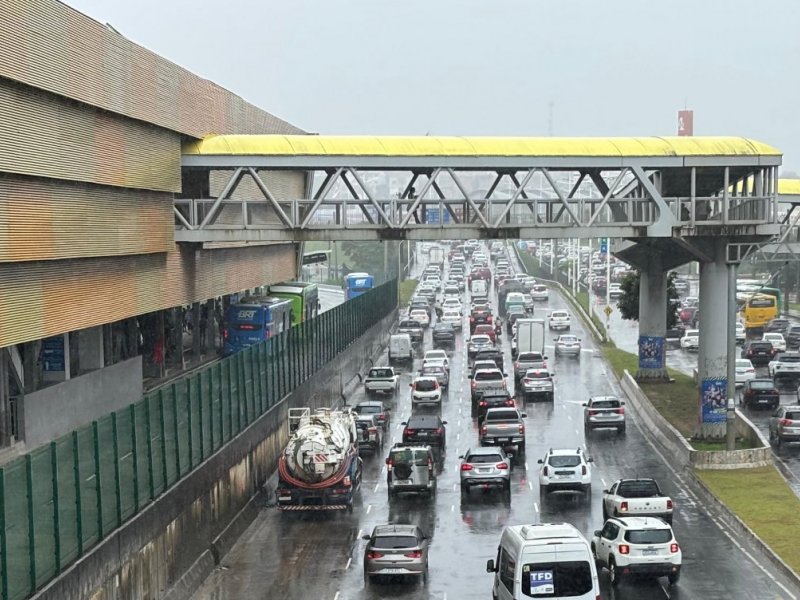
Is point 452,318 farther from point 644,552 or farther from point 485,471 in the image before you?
point 644,552

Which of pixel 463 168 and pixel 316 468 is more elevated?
pixel 463 168

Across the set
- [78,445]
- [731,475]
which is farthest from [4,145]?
[731,475]

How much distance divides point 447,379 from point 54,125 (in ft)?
128

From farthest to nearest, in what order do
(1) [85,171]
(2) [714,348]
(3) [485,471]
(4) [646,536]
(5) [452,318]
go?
(5) [452,318] < (2) [714,348] < (3) [485,471] < (1) [85,171] < (4) [646,536]

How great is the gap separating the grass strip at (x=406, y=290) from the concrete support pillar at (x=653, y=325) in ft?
195

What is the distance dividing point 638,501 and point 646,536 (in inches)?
225

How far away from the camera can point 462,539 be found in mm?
32938

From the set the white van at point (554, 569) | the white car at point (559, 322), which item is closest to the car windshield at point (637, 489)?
the white van at point (554, 569)

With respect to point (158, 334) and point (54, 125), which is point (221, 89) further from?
point (54, 125)

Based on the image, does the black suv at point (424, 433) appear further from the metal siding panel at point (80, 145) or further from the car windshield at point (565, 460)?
the metal siding panel at point (80, 145)

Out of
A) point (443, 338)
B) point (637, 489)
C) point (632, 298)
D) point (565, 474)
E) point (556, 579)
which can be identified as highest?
point (632, 298)

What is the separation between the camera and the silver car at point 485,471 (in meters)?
38.0

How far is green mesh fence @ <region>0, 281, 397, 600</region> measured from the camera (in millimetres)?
20141

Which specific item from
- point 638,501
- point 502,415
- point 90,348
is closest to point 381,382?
point 502,415
